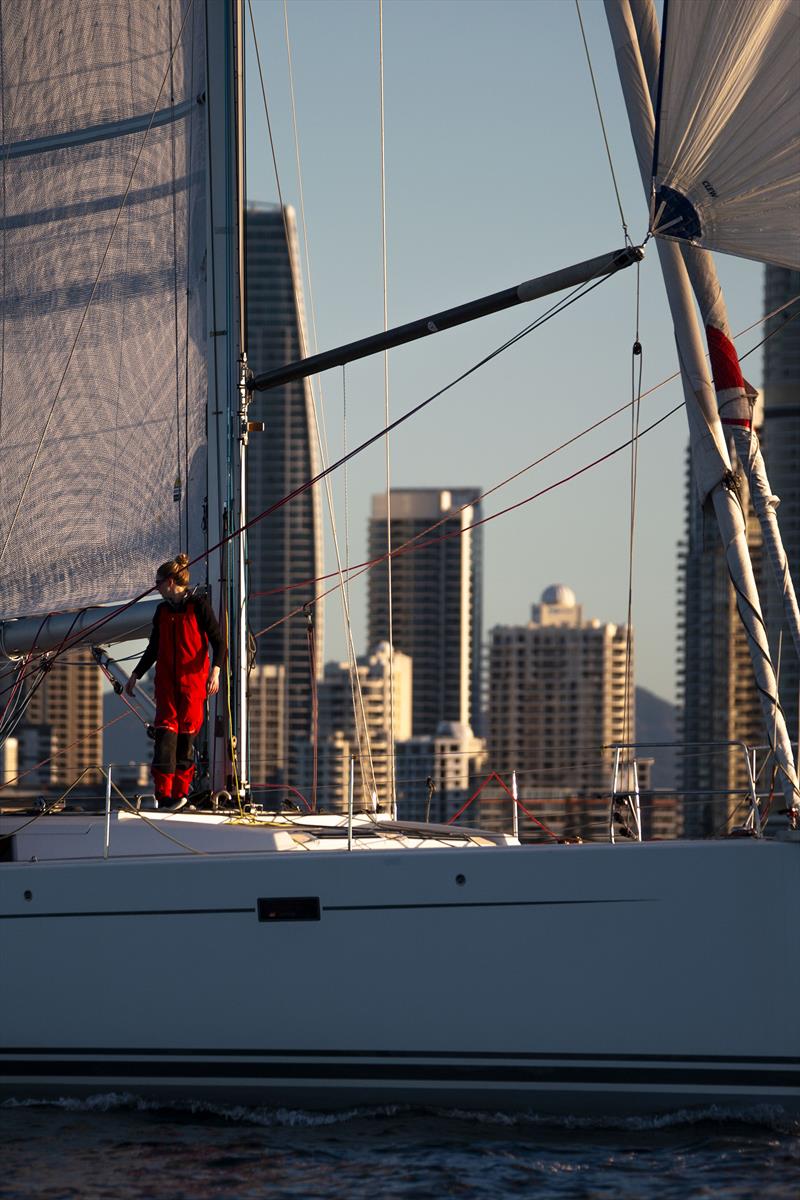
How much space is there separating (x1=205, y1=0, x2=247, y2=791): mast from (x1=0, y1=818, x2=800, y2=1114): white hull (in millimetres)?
1919

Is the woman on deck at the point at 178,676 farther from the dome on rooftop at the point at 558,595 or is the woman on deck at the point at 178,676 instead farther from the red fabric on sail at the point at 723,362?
the dome on rooftop at the point at 558,595

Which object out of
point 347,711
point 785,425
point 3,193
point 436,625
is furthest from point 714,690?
point 3,193

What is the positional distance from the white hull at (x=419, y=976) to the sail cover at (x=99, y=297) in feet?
10.4

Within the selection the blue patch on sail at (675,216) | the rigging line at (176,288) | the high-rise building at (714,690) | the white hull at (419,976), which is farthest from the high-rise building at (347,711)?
→ the blue patch on sail at (675,216)

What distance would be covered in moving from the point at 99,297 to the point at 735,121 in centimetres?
516

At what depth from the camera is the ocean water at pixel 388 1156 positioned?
7938mm

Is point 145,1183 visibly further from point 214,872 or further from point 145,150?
point 145,150

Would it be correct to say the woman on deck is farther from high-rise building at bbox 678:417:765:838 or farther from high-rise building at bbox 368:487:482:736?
high-rise building at bbox 368:487:482:736

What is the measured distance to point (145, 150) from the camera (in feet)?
40.0

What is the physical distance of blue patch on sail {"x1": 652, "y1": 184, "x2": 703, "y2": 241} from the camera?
354 inches

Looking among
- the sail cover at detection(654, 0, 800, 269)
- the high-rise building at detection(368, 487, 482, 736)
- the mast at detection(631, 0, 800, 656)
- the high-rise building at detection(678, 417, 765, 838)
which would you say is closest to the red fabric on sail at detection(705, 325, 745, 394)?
the mast at detection(631, 0, 800, 656)

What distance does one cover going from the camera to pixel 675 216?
9.05m

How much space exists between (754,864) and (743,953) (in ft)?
1.43

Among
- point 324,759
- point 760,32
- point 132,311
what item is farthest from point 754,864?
point 324,759
